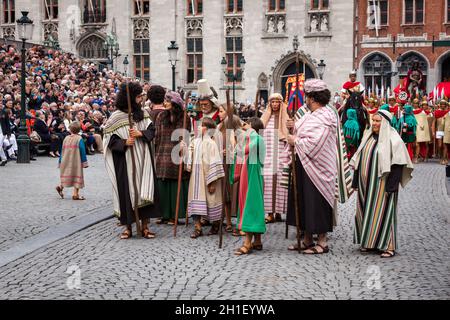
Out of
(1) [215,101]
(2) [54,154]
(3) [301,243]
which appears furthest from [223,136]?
(2) [54,154]

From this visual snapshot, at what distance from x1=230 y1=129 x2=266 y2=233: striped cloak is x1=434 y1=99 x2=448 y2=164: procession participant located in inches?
563

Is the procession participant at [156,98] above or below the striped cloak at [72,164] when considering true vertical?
above

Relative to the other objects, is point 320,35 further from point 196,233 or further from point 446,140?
point 196,233

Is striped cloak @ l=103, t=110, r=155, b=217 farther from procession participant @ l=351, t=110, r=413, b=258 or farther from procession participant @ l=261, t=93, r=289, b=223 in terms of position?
procession participant @ l=351, t=110, r=413, b=258

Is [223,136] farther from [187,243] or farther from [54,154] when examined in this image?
[54,154]

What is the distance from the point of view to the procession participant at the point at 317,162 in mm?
8156

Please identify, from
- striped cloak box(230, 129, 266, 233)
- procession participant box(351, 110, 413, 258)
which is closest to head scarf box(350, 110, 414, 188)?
procession participant box(351, 110, 413, 258)

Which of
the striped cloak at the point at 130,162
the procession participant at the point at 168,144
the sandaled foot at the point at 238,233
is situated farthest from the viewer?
the procession participant at the point at 168,144

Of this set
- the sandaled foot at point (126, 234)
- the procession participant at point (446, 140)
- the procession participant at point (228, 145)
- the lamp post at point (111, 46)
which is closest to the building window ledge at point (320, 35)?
the lamp post at point (111, 46)

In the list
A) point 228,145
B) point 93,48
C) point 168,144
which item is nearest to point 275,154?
point 228,145

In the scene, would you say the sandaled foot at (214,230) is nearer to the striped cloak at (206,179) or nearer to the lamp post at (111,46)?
the striped cloak at (206,179)
